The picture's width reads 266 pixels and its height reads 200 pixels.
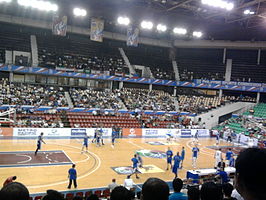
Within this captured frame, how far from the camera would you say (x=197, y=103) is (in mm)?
43688

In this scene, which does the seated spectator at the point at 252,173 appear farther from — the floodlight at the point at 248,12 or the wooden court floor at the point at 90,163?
the floodlight at the point at 248,12

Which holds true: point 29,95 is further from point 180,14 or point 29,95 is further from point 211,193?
point 211,193

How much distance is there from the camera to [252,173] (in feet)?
5.74

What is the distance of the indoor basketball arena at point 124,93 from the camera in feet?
60.4

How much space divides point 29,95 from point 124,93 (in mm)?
14720

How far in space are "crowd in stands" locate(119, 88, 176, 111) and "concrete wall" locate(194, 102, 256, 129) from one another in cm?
530

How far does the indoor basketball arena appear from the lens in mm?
18422

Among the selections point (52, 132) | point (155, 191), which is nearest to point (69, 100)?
point (52, 132)

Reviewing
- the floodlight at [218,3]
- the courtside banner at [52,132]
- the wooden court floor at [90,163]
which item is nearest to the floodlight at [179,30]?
the floodlight at [218,3]

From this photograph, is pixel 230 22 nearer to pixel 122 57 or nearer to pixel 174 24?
pixel 174 24

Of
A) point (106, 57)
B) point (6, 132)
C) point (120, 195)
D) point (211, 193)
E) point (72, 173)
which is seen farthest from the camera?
point (106, 57)

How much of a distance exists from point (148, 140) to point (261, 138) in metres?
13.9

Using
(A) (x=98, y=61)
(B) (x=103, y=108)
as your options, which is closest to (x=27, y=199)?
(B) (x=103, y=108)

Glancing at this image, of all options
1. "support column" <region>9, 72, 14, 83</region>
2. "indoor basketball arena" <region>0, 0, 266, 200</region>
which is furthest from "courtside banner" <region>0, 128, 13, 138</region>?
"support column" <region>9, 72, 14, 83</region>
